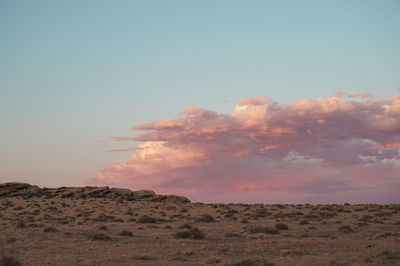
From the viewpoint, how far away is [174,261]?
53.0ft

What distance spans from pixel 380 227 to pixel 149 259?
2193 cm

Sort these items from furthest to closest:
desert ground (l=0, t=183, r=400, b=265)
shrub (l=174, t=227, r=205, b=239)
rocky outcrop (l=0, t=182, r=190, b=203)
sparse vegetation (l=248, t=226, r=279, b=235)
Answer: rocky outcrop (l=0, t=182, r=190, b=203) < sparse vegetation (l=248, t=226, r=279, b=235) < shrub (l=174, t=227, r=205, b=239) < desert ground (l=0, t=183, r=400, b=265)

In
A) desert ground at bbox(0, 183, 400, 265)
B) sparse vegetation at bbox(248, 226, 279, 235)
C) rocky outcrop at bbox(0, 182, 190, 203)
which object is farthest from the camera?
rocky outcrop at bbox(0, 182, 190, 203)

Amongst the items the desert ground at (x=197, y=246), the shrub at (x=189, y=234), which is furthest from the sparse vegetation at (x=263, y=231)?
the shrub at (x=189, y=234)

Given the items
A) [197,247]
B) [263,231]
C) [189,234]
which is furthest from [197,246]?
[263,231]

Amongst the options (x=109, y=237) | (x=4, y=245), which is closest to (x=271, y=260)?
(x=109, y=237)

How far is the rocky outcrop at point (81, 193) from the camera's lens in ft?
265

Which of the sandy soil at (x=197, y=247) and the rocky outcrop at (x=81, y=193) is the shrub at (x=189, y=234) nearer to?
the sandy soil at (x=197, y=247)

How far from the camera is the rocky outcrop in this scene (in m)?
80.8

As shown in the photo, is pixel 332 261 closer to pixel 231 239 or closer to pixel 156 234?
pixel 231 239

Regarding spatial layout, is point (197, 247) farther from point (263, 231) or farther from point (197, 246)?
point (263, 231)

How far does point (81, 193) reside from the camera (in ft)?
270

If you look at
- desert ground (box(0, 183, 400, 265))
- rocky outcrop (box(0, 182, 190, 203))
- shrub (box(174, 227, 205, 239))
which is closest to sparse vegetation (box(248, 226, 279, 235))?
desert ground (box(0, 183, 400, 265))

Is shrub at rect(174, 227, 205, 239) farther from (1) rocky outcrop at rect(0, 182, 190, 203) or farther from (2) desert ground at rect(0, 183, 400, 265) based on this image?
(1) rocky outcrop at rect(0, 182, 190, 203)
